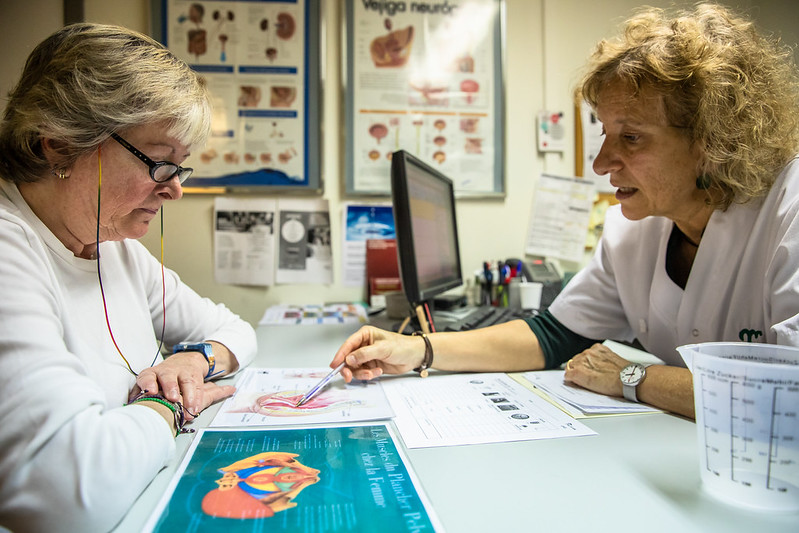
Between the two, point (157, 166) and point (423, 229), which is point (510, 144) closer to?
point (423, 229)

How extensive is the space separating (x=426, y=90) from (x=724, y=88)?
131 centimetres

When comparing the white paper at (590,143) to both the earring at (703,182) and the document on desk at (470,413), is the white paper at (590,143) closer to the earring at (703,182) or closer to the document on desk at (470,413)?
the earring at (703,182)

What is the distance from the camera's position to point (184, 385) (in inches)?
31.4

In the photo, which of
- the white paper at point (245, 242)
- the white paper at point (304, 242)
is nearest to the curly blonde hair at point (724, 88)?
the white paper at point (304, 242)

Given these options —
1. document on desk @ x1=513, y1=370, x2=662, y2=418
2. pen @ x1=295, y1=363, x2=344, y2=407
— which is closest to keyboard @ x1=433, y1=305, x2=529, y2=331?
document on desk @ x1=513, y1=370, x2=662, y2=418

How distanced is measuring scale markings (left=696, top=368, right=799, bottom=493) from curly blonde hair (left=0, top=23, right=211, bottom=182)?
86 centimetres

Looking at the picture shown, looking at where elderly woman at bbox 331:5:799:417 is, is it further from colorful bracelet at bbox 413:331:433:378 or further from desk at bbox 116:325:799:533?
desk at bbox 116:325:799:533

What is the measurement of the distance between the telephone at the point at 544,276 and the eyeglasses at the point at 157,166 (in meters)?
1.32

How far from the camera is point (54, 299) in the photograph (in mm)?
646

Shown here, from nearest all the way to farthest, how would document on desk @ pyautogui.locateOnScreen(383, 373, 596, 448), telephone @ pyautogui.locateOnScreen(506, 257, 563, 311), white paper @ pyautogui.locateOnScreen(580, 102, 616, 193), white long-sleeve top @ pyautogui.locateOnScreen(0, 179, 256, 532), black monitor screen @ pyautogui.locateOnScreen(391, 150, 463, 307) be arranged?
white long-sleeve top @ pyautogui.locateOnScreen(0, 179, 256, 532), document on desk @ pyautogui.locateOnScreen(383, 373, 596, 448), black monitor screen @ pyautogui.locateOnScreen(391, 150, 463, 307), telephone @ pyautogui.locateOnScreen(506, 257, 563, 311), white paper @ pyautogui.locateOnScreen(580, 102, 616, 193)

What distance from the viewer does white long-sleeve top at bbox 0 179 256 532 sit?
1.49 feet

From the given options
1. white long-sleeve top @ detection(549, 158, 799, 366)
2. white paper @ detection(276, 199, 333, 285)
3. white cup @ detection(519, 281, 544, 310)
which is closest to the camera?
white long-sleeve top @ detection(549, 158, 799, 366)

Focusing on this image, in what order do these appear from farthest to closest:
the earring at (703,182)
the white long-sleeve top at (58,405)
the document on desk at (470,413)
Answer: the earring at (703,182), the document on desk at (470,413), the white long-sleeve top at (58,405)

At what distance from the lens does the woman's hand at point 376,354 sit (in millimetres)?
943
